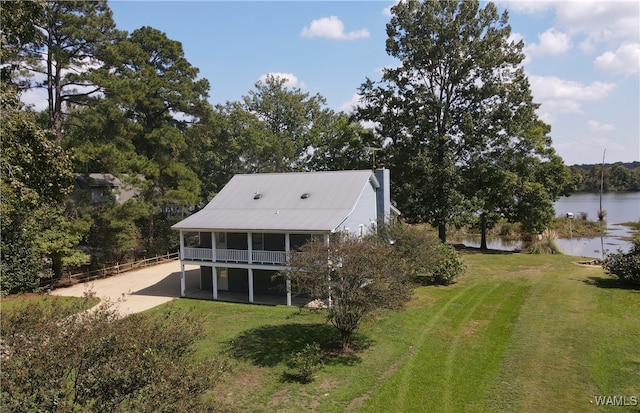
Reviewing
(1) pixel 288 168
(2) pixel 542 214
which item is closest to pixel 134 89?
(1) pixel 288 168

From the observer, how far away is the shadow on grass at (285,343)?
14.3 meters

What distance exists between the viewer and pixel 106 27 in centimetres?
2755

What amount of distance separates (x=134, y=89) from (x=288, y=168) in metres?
19.6

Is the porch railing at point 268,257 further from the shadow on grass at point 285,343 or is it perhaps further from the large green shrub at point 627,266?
the large green shrub at point 627,266

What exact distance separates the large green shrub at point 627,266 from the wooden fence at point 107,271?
2992 centimetres

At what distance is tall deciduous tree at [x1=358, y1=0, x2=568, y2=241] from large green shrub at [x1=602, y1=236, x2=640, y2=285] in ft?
38.4

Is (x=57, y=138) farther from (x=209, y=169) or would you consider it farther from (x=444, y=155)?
(x=444, y=155)

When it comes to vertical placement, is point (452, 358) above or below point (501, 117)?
below

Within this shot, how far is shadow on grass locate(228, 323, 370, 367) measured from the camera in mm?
14320

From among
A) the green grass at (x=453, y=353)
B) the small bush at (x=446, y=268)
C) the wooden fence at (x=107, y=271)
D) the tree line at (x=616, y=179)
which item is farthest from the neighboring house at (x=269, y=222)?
the tree line at (x=616, y=179)

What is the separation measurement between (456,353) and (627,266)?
44.4 ft

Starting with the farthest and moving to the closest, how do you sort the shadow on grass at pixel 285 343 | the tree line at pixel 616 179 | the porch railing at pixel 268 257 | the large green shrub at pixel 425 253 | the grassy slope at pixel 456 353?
the tree line at pixel 616 179
the large green shrub at pixel 425 253
the porch railing at pixel 268 257
the shadow on grass at pixel 285 343
the grassy slope at pixel 456 353

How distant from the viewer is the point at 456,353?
14.2 meters

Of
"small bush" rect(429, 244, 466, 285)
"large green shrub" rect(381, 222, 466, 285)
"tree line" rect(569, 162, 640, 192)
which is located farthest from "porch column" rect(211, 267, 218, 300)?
"tree line" rect(569, 162, 640, 192)
